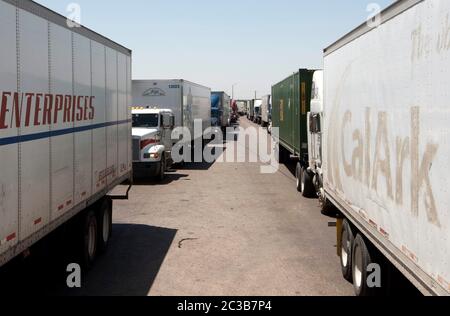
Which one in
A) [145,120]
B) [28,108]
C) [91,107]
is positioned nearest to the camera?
[28,108]

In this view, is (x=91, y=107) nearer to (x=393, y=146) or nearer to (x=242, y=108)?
(x=393, y=146)

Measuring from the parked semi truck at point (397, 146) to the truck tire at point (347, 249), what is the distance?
0.02 meters

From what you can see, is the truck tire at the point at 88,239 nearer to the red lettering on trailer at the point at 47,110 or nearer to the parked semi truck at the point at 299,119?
the red lettering on trailer at the point at 47,110

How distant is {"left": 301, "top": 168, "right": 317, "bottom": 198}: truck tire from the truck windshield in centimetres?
711

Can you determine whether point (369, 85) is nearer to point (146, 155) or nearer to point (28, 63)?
point (28, 63)

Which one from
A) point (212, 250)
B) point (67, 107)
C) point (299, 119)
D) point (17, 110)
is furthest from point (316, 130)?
point (17, 110)

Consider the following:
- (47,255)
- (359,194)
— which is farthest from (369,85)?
(47,255)

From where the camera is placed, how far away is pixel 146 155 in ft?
65.1

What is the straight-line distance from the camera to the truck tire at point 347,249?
8070 millimetres

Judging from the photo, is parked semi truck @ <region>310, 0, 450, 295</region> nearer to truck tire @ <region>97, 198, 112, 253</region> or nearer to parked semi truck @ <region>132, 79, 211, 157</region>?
truck tire @ <region>97, 198, 112, 253</region>

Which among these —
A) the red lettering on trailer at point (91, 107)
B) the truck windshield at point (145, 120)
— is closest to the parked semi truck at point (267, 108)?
the truck windshield at point (145, 120)

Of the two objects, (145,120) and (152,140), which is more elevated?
(145,120)

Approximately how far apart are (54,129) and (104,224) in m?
3.89

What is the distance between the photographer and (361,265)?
730 centimetres
